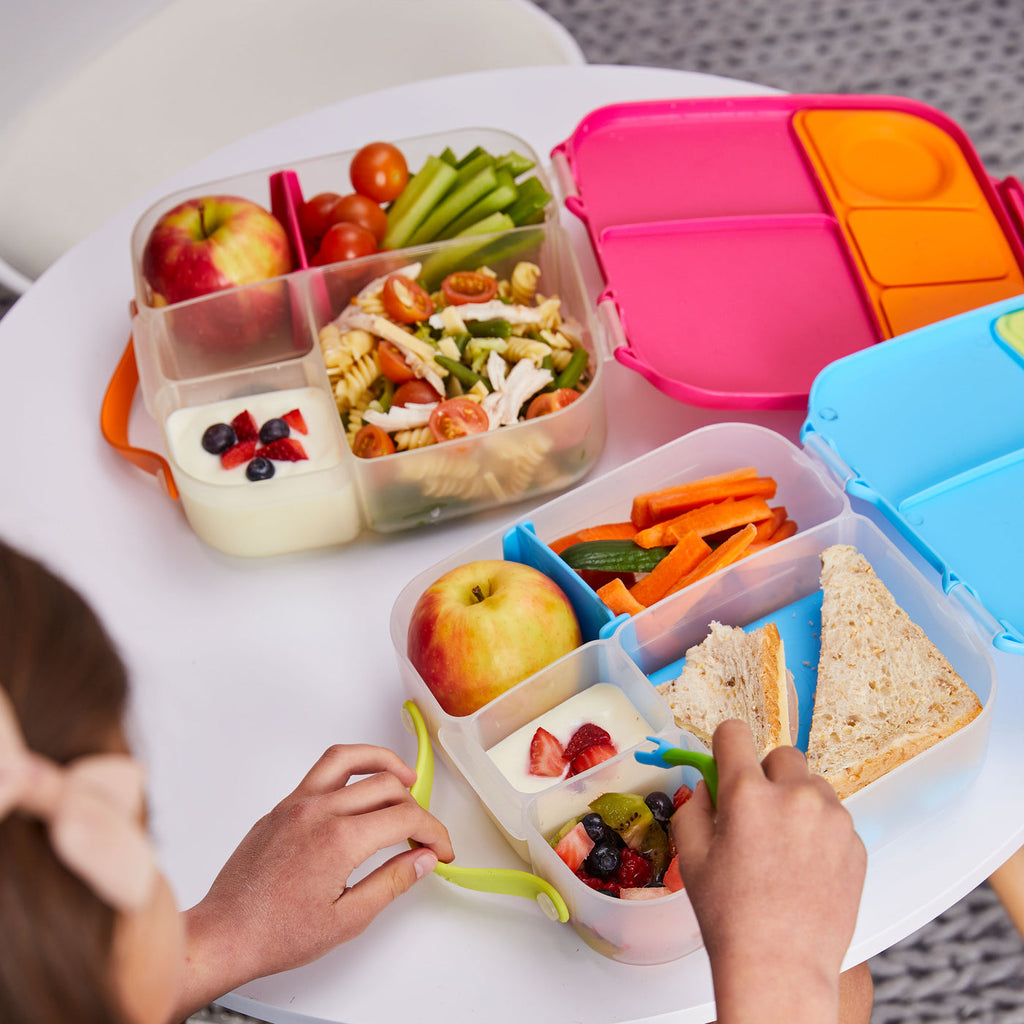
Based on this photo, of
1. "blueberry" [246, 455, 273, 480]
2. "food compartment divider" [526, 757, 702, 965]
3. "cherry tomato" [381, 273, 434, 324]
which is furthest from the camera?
"cherry tomato" [381, 273, 434, 324]

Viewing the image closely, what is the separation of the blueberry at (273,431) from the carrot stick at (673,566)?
397 mm

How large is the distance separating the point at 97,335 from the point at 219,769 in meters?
0.63

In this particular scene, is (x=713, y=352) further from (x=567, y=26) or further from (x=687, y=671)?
(x=567, y=26)

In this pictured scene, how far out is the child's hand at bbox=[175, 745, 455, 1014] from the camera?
2.69ft

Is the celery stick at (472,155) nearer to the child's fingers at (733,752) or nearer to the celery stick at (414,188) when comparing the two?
the celery stick at (414,188)

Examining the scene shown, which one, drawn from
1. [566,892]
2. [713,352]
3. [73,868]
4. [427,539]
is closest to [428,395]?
[427,539]

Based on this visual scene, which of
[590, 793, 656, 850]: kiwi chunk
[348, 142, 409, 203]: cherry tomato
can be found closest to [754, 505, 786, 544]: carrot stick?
[590, 793, 656, 850]: kiwi chunk

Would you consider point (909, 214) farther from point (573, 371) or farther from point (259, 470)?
point (259, 470)

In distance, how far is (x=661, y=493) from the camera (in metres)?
1.11

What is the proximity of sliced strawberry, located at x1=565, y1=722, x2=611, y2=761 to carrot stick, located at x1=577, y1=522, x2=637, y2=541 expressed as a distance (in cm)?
22

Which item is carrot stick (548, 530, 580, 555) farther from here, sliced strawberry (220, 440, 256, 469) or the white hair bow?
the white hair bow

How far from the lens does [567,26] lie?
2750mm

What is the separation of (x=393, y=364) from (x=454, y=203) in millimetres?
274

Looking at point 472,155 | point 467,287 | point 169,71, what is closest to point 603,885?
point 467,287
